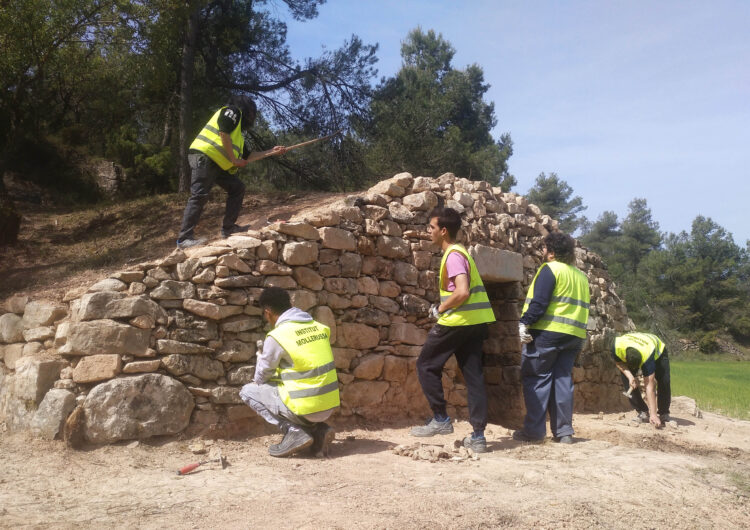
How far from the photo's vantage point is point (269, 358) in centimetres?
350

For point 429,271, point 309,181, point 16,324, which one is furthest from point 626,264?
point 16,324

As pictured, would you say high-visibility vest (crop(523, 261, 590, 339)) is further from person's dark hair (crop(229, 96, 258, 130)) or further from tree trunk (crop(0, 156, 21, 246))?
tree trunk (crop(0, 156, 21, 246))

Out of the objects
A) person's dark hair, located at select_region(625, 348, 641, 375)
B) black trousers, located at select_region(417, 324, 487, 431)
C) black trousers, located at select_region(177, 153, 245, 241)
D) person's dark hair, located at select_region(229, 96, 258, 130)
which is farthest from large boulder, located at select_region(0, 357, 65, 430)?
person's dark hair, located at select_region(625, 348, 641, 375)

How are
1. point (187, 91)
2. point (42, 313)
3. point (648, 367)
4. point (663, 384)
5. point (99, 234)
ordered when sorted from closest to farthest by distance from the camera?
point (42, 313), point (648, 367), point (663, 384), point (99, 234), point (187, 91)

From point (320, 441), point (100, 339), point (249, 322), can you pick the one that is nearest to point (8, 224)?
point (100, 339)

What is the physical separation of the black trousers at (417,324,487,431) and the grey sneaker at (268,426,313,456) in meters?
0.99

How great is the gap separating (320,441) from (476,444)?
1.10m

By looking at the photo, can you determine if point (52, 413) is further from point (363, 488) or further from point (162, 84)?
point (162, 84)

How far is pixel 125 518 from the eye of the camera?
251 centimetres

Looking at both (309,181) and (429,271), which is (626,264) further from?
(429,271)

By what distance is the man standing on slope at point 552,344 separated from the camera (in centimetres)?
440

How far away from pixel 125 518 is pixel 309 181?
7.43 meters

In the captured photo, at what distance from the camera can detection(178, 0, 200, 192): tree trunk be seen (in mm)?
8336

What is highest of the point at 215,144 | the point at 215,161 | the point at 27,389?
the point at 215,144
